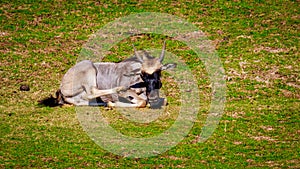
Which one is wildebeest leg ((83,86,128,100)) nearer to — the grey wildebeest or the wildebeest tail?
the grey wildebeest

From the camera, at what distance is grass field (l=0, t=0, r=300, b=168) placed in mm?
14297

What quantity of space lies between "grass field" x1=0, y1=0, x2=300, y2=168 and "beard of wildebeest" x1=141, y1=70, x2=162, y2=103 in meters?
0.59

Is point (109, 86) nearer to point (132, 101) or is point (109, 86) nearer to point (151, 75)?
point (132, 101)

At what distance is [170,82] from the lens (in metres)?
19.6

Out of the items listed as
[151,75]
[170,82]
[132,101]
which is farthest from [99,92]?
[170,82]

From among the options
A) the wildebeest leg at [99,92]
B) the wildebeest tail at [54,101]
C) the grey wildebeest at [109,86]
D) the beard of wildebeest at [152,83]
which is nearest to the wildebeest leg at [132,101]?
the grey wildebeest at [109,86]

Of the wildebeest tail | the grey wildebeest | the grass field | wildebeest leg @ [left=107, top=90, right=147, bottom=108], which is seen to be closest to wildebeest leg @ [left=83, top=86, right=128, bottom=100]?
the grey wildebeest

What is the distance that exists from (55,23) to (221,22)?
19.6 feet

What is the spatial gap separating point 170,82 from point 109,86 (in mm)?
2556

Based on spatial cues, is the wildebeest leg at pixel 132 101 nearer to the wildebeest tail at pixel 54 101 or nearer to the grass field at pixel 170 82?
the grass field at pixel 170 82

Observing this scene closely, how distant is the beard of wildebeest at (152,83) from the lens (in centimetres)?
1689

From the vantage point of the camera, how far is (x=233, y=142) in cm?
1519

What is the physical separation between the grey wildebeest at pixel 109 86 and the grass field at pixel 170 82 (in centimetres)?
47

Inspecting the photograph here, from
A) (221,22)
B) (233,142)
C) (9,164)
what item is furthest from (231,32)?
(9,164)
